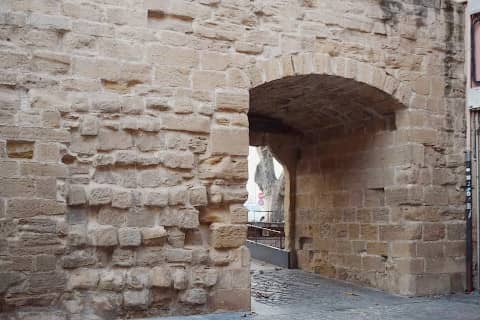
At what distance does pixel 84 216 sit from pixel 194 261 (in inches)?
43.2

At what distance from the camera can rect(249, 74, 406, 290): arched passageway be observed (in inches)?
286

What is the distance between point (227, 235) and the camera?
587 cm

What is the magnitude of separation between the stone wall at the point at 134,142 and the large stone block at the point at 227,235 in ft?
0.03

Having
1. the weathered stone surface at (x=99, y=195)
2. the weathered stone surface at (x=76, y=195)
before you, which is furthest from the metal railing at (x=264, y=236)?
the weathered stone surface at (x=76, y=195)

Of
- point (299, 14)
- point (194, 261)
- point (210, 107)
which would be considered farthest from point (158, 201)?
point (299, 14)

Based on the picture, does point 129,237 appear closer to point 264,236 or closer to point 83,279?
point 83,279

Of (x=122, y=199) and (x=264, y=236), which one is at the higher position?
(x=122, y=199)

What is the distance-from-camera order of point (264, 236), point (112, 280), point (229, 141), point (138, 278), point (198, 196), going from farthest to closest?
point (264, 236), point (229, 141), point (198, 196), point (138, 278), point (112, 280)

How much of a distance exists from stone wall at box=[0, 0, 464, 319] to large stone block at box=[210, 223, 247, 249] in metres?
0.01

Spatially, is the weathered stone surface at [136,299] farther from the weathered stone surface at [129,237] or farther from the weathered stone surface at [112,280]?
the weathered stone surface at [129,237]

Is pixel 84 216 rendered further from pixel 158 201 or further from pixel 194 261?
pixel 194 261

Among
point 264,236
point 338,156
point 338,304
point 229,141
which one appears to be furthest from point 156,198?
point 264,236

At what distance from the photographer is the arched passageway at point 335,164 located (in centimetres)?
727

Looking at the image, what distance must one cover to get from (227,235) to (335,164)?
310 cm
